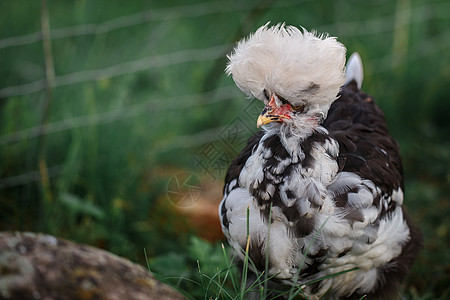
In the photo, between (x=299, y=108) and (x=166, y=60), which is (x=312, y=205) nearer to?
(x=299, y=108)

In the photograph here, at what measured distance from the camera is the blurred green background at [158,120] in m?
2.97

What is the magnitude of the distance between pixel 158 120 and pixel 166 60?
0.50 m

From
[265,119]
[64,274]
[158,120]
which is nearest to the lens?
[64,274]

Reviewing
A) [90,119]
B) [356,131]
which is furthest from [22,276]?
[90,119]

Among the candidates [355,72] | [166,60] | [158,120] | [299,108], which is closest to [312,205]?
[299,108]

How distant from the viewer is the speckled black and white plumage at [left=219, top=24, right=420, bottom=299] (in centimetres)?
196

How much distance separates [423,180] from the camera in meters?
3.84

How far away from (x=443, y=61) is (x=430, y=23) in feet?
1.42

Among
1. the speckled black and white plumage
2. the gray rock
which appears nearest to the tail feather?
the speckled black and white plumage

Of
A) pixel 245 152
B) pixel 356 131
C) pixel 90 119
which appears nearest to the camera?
pixel 245 152

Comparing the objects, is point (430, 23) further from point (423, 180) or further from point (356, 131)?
point (356, 131)

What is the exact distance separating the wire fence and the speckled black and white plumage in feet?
4.39

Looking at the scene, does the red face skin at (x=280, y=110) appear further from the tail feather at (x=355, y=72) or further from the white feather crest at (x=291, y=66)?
the tail feather at (x=355, y=72)

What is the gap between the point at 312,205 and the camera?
1956mm
